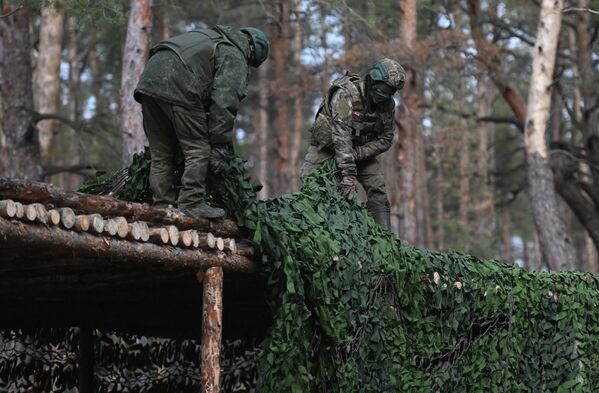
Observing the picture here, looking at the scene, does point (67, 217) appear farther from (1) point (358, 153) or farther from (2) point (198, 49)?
(1) point (358, 153)

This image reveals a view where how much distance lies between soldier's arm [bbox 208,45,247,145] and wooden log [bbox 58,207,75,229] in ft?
5.18

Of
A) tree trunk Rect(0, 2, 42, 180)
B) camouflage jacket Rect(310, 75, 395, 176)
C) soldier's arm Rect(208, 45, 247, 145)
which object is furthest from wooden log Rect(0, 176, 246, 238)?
tree trunk Rect(0, 2, 42, 180)

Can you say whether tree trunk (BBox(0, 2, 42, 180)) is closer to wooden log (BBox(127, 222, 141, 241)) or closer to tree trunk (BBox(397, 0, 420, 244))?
tree trunk (BBox(397, 0, 420, 244))

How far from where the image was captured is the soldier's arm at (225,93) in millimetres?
7266

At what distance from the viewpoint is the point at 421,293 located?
820cm

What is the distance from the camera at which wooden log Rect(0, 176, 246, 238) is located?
221 inches

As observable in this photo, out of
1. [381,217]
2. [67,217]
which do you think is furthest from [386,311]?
[67,217]

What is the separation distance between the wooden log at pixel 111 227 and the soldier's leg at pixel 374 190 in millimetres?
3133

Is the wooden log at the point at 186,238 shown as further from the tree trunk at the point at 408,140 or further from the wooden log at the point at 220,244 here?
the tree trunk at the point at 408,140

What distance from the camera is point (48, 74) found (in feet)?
74.4

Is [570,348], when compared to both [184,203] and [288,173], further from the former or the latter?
[288,173]

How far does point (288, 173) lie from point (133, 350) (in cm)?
1567

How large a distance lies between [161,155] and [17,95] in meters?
10.6

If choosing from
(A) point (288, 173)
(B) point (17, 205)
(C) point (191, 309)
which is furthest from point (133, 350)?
(A) point (288, 173)
